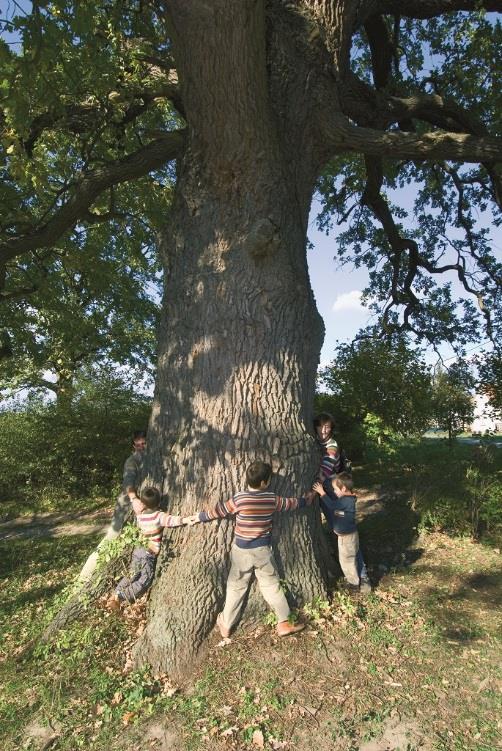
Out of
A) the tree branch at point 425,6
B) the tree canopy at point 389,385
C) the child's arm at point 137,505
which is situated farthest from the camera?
the tree canopy at point 389,385

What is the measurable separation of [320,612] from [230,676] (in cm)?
98

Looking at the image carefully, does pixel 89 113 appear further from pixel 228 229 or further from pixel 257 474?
pixel 257 474

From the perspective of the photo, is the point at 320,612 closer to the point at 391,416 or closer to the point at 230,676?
the point at 230,676

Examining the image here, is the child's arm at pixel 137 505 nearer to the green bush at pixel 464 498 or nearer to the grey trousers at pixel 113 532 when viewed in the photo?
the grey trousers at pixel 113 532

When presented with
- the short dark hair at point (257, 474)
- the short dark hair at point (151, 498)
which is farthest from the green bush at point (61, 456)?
the short dark hair at point (257, 474)

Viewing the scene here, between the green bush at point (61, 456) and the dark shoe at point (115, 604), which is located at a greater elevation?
the green bush at point (61, 456)

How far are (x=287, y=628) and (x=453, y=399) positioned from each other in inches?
347

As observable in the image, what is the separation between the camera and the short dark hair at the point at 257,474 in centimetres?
392

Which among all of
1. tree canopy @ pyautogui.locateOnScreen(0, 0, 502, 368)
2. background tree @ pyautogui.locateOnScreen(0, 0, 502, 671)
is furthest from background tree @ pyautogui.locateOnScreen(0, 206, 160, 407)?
background tree @ pyautogui.locateOnScreen(0, 0, 502, 671)

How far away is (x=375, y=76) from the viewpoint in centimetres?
816

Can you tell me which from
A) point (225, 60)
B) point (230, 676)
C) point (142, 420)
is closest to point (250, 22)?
point (225, 60)

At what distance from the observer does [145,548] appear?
4293 millimetres

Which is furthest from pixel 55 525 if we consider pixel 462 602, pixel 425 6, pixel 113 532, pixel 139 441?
pixel 425 6

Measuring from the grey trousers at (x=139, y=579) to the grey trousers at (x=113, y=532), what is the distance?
1.15ft
